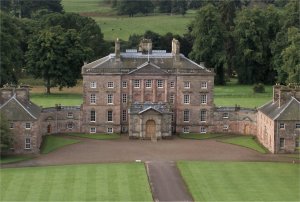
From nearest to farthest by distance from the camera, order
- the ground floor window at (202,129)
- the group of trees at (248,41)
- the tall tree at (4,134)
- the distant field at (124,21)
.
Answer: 1. the tall tree at (4,134)
2. the ground floor window at (202,129)
3. the group of trees at (248,41)
4. the distant field at (124,21)

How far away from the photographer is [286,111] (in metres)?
76.8

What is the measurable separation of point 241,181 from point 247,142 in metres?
18.8

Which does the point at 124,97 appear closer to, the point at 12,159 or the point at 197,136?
the point at 197,136

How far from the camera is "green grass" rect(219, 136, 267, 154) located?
78.1 meters

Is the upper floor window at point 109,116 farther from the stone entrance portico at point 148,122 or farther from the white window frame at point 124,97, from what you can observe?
the stone entrance portico at point 148,122

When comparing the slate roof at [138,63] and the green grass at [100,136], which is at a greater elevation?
the slate roof at [138,63]

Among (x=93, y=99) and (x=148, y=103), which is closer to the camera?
(x=148, y=103)

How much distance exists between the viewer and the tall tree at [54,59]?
355 ft

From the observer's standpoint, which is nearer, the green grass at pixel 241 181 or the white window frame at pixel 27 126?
the green grass at pixel 241 181

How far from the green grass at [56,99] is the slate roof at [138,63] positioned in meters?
15.2

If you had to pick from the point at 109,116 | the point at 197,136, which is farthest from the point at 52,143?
the point at 197,136

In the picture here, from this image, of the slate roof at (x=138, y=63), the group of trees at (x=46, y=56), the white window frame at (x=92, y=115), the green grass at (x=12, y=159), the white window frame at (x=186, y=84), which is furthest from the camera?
the group of trees at (x=46, y=56)

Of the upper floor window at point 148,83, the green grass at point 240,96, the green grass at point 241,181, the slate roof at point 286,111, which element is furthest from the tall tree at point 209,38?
the green grass at point 241,181

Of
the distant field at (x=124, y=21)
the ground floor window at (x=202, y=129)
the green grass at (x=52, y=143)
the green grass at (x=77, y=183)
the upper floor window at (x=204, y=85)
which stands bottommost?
the green grass at (x=77, y=183)
